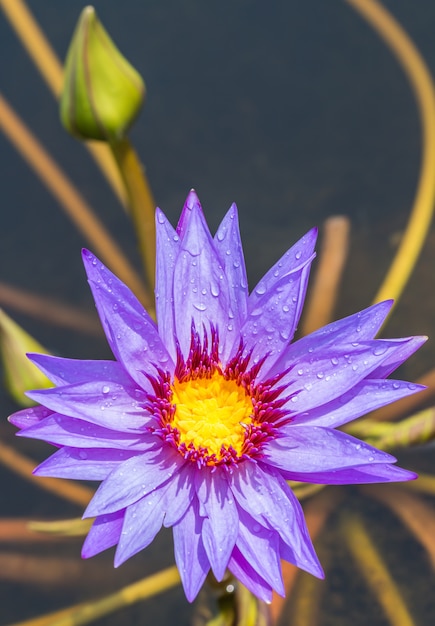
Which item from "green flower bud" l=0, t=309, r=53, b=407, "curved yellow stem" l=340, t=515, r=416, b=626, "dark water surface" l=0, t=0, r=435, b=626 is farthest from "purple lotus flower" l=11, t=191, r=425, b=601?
"dark water surface" l=0, t=0, r=435, b=626

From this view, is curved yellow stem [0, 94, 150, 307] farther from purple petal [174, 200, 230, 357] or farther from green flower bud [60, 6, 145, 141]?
Result: purple petal [174, 200, 230, 357]

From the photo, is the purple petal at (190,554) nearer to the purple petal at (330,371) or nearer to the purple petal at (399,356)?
the purple petal at (330,371)

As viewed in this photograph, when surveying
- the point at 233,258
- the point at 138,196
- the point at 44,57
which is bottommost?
the point at 233,258

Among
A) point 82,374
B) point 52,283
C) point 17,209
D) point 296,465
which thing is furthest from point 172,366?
point 17,209

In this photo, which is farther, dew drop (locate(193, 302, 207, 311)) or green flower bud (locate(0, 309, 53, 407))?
green flower bud (locate(0, 309, 53, 407))

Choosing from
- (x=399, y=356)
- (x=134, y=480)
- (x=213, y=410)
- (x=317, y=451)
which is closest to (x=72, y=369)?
(x=134, y=480)

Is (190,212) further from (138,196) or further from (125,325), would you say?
(138,196)
